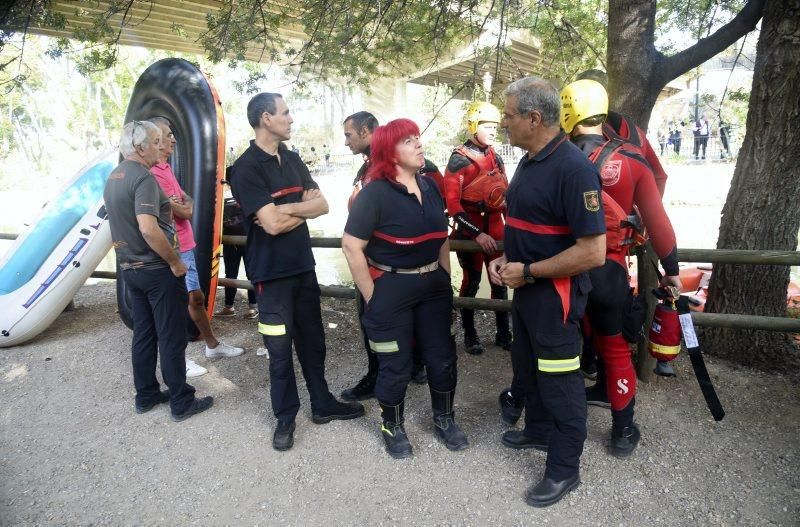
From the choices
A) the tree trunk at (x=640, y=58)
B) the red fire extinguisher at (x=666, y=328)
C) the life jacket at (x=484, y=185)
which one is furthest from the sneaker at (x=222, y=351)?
the tree trunk at (x=640, y=58)

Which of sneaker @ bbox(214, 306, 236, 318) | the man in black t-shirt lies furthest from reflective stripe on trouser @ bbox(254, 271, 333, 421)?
sneaker @ bbox(214, 306, 236, 318)

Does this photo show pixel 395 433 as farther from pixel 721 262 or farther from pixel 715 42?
pixel 715 42

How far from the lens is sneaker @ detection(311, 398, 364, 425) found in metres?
3.23

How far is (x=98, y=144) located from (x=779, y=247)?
46.1m

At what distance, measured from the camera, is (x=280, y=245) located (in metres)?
2.89

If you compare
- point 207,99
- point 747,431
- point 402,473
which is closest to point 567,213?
point 402,473

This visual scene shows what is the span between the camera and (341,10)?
577 centimetres

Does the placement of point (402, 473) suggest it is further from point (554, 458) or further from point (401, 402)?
point (554, 458)

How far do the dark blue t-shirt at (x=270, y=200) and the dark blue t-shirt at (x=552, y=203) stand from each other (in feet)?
4.01

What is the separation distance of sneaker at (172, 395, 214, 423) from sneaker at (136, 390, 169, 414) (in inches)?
9.6

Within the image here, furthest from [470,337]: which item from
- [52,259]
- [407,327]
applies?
[52,259]

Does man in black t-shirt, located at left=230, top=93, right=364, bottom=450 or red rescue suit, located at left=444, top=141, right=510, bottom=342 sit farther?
red rescue suit, located at left=444, top=141, right=510, bottom=342

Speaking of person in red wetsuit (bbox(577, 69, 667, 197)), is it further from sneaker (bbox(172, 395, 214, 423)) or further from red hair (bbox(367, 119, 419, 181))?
sneaker (bbox(172, 395, 214, 423))

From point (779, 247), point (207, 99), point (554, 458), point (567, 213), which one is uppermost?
point (207, 99)
